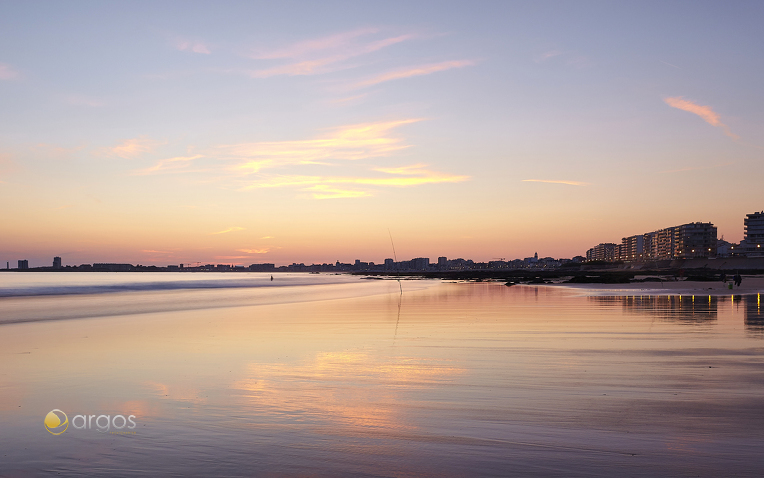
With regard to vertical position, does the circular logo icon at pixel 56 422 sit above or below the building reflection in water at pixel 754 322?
below

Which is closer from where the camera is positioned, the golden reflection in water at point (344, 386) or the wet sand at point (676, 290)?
the golden reflection in water at point (344, 386)

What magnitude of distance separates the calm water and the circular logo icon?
0.13 metres

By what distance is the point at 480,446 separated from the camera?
5805 millimetres

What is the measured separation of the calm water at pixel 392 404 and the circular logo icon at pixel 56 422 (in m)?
0.13

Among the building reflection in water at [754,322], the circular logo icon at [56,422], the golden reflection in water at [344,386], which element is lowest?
the circular logo icon at [56,422]

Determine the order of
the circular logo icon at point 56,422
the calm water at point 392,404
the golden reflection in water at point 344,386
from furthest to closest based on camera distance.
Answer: the golden reflection in water at point 344,386
the circular logo icon at point 56,422
the calm water at point 392,404

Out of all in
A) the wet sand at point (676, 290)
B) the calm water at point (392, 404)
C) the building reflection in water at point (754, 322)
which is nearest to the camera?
the calm water at point (392, 404)

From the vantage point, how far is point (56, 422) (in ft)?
22.9

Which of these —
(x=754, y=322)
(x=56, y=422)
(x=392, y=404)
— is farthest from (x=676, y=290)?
(x=56, y=422)

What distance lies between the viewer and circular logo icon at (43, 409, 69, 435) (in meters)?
6.64

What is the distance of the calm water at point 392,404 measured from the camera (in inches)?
213

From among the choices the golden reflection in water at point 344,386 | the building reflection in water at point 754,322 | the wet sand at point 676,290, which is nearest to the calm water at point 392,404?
the golden reflection in water at point 344,386

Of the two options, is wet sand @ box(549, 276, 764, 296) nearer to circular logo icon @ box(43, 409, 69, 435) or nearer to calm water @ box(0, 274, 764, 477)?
calm water @ box(0, 274, 764, 477)

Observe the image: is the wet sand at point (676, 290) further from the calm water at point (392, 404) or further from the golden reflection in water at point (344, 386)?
the golden reflection in water at point (344, 386)
